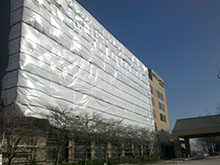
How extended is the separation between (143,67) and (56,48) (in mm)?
27797

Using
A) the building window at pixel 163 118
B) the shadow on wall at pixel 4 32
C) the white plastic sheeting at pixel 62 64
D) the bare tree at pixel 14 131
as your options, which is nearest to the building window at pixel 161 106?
the building window at pixel 163 118

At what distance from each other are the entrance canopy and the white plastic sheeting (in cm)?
1446

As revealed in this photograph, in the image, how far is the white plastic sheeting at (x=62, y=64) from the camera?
18.7 meters

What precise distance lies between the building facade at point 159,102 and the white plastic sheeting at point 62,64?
54.6 feet

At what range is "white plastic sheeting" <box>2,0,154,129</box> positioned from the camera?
18656 millimetres

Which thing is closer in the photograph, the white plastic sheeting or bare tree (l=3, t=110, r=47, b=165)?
bare tree (l=3, t=110, r=47, b=165)

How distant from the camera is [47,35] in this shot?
72.2 feet

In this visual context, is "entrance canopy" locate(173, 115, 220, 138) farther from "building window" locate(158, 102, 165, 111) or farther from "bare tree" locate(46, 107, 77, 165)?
"bare tree" locate(46, 107, 77, 165)

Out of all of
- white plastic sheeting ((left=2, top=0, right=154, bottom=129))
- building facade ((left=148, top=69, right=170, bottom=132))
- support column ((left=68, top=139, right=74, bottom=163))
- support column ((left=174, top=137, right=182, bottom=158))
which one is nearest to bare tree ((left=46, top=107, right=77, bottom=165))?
white plastic sheeting ((left=2, top=0, right=154, bottom=129))

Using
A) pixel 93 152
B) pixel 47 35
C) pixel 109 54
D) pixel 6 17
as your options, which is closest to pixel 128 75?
pixel 109 54

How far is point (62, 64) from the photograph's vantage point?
75.3ft

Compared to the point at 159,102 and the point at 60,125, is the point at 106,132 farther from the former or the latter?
the point at 159,102

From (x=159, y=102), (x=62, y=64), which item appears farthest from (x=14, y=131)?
(x=159, y=102)

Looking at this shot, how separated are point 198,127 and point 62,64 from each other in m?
32.6
